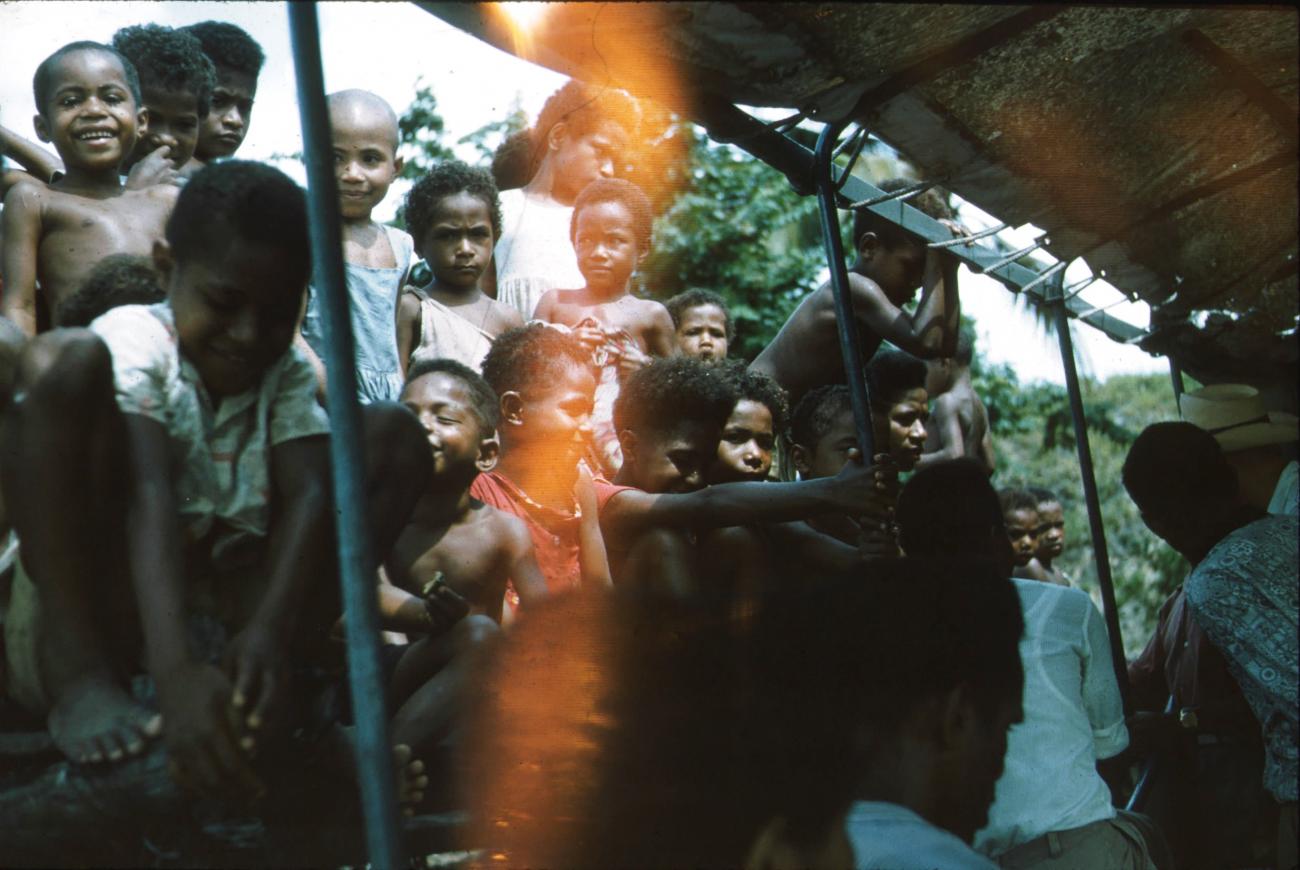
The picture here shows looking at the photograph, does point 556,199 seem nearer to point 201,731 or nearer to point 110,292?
point 110,292

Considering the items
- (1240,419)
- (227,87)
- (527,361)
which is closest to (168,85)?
(227,87)

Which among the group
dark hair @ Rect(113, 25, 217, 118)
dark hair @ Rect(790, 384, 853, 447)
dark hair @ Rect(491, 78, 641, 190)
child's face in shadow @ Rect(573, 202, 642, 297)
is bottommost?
dark hair @ Rect(790, 384, 853, 447)

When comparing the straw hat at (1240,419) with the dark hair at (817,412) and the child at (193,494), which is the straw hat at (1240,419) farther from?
the child at (193,494)

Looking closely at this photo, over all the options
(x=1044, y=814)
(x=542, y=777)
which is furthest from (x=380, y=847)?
(x=1044, y=814)

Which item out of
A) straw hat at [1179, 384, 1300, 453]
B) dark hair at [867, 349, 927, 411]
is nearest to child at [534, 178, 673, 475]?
dark hair at [867, 349, 927, 411]

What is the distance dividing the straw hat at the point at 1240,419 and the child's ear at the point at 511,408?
8.06 ft

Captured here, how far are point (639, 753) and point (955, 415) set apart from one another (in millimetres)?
2915

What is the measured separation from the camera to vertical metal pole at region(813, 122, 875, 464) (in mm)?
2900

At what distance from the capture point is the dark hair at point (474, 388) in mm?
2752

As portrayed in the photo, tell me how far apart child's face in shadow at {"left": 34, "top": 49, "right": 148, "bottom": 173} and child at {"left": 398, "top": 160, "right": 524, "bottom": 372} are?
3.12 feet

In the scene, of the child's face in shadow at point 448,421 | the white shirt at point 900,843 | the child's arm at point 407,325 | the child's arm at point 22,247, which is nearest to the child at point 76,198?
the child's arm at point 22,247

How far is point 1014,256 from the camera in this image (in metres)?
3.87

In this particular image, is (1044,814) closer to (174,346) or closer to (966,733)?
(966,733)

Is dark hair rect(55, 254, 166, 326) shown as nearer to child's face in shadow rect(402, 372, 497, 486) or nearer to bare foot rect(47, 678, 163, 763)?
child's face in shadow rect(402, 372, 497, 486)
